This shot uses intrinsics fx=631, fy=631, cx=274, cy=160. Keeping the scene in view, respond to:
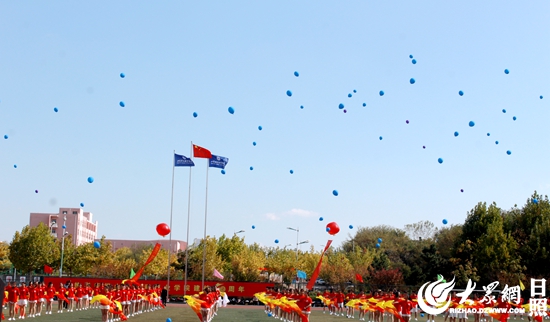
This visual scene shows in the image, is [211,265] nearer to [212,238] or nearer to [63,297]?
[212,238]

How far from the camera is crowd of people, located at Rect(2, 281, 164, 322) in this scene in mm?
Answer: 25312

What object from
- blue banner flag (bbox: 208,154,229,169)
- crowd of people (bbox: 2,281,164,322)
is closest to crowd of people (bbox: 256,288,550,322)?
crowd of people (bbox: 2,281,164,322)

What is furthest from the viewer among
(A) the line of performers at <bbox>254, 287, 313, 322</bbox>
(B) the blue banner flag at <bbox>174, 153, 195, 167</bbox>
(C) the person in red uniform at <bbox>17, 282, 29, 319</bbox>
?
(B) the blue banner flag at <bbox>174, 153, 195, 167</bbox>

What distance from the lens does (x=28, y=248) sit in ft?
209

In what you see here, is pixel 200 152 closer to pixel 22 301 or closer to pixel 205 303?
pixel 22 301

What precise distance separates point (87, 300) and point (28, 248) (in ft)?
97.6

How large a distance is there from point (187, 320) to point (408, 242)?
75578 mm

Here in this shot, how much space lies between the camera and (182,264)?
256 ft

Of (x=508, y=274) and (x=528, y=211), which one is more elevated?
(x=528, y=211)

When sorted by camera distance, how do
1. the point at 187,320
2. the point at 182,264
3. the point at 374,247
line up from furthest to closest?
the point at 374,247 < the point at 182,264 < the point at 187,320

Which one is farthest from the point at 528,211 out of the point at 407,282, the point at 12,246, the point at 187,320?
the point at 12,246

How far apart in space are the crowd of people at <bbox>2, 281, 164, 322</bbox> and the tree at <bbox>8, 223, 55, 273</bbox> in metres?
28.2

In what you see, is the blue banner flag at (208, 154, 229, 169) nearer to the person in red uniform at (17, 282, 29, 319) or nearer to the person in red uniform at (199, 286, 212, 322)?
the person in red uniform at (17, 282, 29, 319)

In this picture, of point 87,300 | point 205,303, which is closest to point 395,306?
point 205,303
